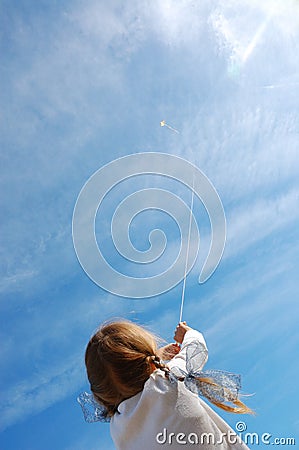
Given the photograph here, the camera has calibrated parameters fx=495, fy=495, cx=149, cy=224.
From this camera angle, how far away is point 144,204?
525cm

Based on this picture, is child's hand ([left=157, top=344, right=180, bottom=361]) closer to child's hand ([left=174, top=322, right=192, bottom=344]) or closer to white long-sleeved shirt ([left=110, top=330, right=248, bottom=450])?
child's hand ([left=174, top=322, right=192, bottom=344])

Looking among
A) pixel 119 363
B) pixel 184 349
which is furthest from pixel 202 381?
pixel 119 363

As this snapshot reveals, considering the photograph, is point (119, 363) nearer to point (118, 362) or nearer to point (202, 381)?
point (118, 362)

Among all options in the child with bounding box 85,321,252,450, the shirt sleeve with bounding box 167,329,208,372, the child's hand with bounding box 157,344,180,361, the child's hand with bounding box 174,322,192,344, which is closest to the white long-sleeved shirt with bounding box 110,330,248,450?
the child with bounding box 85,321,252,450

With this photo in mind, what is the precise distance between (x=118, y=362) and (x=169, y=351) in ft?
1.40

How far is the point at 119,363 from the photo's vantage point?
75.6 inches

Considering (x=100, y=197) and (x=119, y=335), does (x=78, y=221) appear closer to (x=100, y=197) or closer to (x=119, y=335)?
(x=100, y=197)

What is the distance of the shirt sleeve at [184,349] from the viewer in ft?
6.72

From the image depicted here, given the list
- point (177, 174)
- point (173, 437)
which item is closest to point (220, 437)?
point (173, 437)

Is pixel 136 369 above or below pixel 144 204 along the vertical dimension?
below

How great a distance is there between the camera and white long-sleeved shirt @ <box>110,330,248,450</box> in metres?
1.79

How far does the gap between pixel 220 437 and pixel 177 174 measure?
406cm

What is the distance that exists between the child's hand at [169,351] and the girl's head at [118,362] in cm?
21

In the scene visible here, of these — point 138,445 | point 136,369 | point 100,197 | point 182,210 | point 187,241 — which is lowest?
point 138,445
